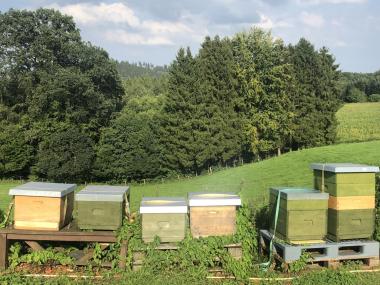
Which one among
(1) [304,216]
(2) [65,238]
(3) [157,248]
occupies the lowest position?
(3) [157,248]

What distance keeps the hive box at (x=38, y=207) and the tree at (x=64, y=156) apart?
33.4 metres

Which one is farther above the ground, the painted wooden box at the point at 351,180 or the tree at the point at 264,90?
the tree at the point at 264,90

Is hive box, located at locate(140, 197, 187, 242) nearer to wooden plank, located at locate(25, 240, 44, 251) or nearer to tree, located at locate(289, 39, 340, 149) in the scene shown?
wooden plank, located at locate(25, 240, 44, 251)

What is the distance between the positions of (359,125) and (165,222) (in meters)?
46.7

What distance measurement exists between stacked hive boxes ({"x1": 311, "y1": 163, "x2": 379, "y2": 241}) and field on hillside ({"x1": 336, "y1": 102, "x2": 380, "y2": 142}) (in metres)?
36.6

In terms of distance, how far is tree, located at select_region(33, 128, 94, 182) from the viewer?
129 ft

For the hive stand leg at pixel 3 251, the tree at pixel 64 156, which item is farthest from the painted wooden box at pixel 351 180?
the tree at pixel 64 156

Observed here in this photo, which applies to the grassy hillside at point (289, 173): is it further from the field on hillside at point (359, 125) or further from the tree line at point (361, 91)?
the tree line at point (361, 91)

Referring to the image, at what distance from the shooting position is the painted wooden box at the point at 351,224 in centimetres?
737

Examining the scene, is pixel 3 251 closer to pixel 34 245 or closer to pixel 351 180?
pixel 34 245

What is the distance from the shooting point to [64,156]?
39.5 m

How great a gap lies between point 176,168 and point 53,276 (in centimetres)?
3394

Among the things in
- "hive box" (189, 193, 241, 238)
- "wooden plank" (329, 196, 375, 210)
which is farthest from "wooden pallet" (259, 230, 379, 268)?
"hive box" (189, 193, 241, 238)

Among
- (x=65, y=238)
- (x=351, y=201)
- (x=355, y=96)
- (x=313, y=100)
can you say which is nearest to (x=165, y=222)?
(x=65, y=238)
